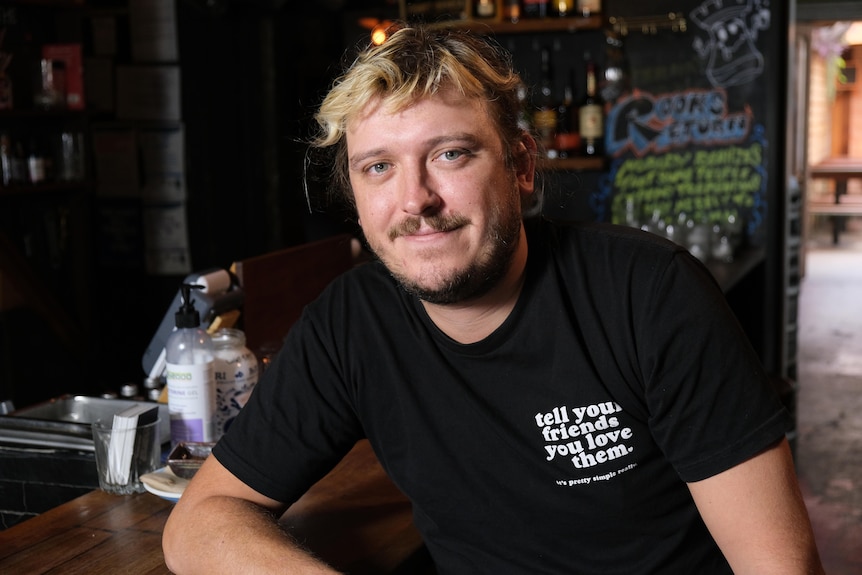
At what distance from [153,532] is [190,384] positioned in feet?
1.08

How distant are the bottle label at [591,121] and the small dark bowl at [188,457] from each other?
312 centimetres

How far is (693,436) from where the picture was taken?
1311mm

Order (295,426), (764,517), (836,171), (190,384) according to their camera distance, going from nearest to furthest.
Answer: (764,517) → (295,426) → (190,384) → (836,171)

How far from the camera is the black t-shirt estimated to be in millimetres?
1319

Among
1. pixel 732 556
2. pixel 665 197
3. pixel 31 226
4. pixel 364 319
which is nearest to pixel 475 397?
pixel 364 319

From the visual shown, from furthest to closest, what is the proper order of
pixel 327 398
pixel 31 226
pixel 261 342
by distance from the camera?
pixel 31 226 → pixel 261 342 → pixel 327 398

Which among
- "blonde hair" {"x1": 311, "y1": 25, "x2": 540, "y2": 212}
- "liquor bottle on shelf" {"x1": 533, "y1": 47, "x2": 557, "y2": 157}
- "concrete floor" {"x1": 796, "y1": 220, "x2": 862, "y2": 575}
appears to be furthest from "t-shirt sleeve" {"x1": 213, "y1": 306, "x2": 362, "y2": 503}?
"liquor bottle on shelf" {"x1": 533, "y1": 47, "x2": 557, "y2": 157}

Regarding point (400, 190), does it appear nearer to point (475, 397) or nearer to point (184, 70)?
point (475, 397)

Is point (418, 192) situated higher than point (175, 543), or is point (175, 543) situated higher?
point (418, 192)

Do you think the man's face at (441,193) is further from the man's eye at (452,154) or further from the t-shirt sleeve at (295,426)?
the t-shirt sleeve at (295,426)

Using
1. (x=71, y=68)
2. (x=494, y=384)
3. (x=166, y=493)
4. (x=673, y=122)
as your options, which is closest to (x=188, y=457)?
(x=166, y=493)

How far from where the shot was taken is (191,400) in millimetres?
1834

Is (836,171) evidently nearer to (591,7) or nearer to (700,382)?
(591,7)

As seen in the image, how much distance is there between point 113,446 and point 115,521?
0.48ft
